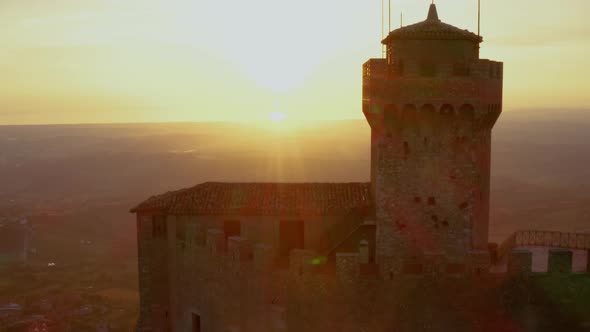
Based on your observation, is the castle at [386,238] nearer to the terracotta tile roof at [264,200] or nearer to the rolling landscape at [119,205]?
the terracotta tile roof at [264,200]

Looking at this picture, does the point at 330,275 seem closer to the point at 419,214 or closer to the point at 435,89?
the point at 419,214

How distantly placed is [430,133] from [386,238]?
4749 millimetres

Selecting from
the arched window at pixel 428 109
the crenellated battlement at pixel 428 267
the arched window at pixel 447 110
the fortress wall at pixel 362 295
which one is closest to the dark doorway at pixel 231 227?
the fortress wall at pixel 362 295

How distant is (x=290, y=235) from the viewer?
80.8 feet

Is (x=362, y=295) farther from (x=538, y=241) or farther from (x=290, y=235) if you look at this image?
(x=538, y=241)

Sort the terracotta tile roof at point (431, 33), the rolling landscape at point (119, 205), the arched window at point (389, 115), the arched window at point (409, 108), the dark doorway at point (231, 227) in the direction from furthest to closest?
1. the rolling landscape at point (119, 205)
2. the dark doorway at point (231, 227)
3. the arched window at point (389, 115)
4. the arched window at point (409, 108)
5. the terracotta tile roof at point (431, 33)

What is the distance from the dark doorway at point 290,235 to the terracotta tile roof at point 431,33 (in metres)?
9.09

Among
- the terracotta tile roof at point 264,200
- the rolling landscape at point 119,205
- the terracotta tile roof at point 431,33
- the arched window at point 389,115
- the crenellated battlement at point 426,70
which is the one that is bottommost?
the rolling landscape at point 119,205

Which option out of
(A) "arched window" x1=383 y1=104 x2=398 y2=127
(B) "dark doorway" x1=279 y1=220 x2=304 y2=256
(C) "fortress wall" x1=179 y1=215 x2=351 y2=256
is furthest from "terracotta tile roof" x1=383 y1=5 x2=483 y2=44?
(B) "dark doorway" x1=279 y1=220 x2=304 y2=256

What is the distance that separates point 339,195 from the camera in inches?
999

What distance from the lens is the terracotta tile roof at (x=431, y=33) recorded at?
21.3m

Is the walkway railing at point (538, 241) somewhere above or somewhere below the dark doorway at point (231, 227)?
below

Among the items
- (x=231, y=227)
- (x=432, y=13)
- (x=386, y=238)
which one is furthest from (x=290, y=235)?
(x=432, y=13)

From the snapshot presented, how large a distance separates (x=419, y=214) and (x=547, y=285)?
19.2ft
